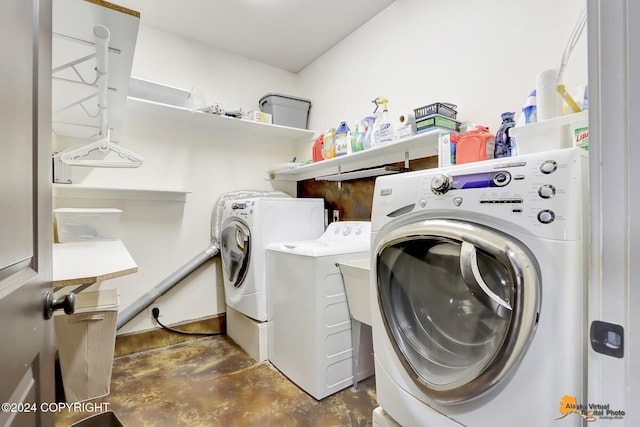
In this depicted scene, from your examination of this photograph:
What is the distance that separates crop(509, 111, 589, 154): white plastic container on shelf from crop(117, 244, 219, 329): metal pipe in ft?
7.59

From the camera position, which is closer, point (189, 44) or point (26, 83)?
point (26, 83)

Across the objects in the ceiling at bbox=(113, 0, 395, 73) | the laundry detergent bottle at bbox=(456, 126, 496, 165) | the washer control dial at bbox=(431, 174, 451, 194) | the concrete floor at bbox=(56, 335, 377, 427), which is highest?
the ceiling at bbox=(113, 0, 395, 73)

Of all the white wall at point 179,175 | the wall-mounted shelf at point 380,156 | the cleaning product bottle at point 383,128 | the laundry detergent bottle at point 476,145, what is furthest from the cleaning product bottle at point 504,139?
the white wall at point 179,175

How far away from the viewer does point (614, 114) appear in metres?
0.47

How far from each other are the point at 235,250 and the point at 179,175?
0.84m

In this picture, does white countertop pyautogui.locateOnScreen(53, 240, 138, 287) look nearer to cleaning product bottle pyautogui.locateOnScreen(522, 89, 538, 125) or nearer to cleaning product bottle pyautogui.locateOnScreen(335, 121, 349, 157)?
cleaning product bottle pyautogui.locateOnScreen(335, 121, 349, 157)

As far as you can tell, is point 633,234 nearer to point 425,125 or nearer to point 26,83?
point 26,83

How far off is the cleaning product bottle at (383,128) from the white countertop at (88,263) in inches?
59.9

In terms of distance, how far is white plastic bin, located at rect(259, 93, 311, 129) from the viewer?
9.23ft

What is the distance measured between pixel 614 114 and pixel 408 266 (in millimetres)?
795

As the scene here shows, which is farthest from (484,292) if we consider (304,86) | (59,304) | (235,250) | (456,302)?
(304,86)

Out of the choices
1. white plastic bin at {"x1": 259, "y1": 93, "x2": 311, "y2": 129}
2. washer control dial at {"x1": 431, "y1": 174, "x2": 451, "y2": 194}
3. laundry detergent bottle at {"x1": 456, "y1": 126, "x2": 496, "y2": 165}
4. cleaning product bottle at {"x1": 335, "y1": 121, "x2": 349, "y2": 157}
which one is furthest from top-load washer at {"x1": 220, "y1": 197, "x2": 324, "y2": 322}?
washer control dial at {"x1": 431, "y1": 174, "x2": 451, "y2": 194}

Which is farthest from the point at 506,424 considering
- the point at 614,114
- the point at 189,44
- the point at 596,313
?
the point at 189,44

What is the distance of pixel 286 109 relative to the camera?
287 centimetres
